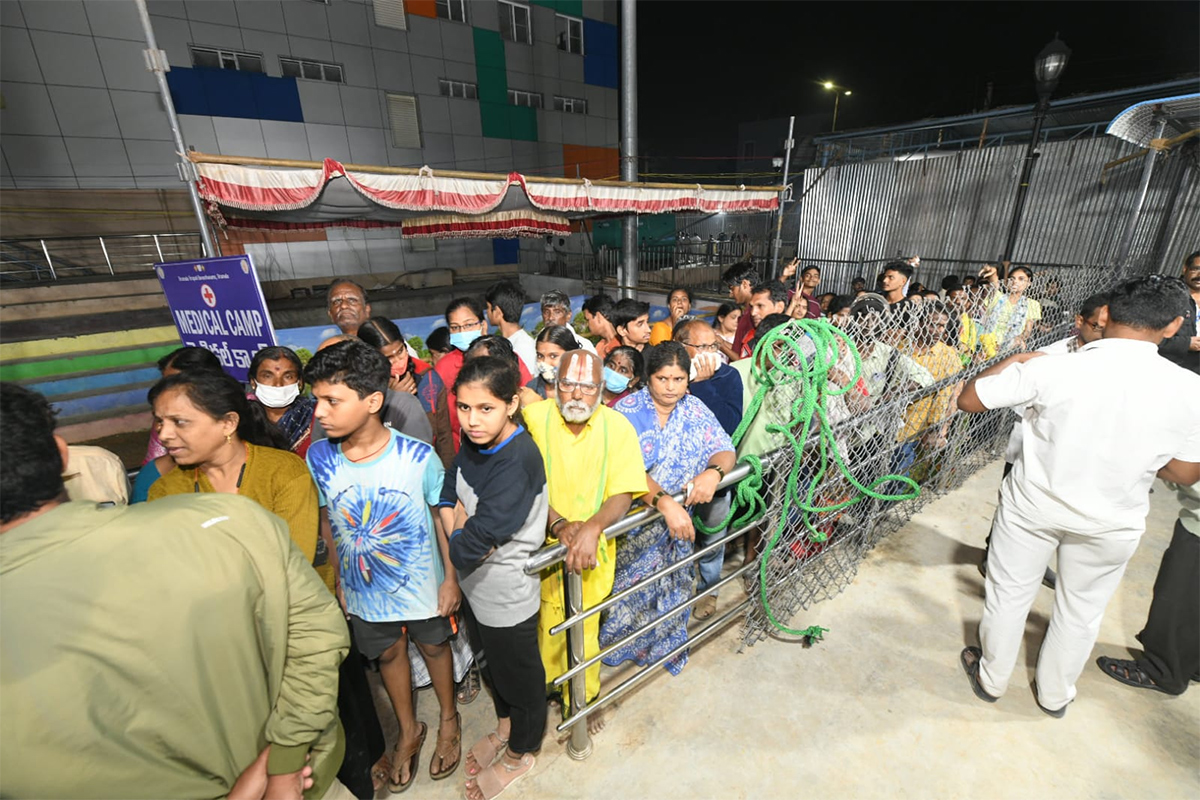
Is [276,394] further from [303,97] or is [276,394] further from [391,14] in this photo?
[391,14]

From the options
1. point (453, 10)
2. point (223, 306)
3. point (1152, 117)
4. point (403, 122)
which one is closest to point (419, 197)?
point (223, 306)

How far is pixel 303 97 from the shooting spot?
1200 centimetres

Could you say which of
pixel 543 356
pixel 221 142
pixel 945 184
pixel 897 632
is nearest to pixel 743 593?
pixel 897 632

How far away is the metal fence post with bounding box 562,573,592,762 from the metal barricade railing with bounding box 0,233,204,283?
10.9m

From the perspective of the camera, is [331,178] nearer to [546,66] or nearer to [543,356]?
[543,356]

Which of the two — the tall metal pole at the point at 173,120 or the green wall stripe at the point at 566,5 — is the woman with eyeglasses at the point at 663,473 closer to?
the tall metal pole at the point at 173,120

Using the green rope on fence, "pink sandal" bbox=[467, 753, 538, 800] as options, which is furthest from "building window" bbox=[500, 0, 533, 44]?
"pink sandal" bbox=[467, 753, 538, 800]

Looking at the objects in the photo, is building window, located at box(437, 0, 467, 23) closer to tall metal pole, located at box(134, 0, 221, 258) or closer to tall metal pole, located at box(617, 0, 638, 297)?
tall metal pole, located at box(617, 0, 638, 297)

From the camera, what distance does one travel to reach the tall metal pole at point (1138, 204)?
666 cm

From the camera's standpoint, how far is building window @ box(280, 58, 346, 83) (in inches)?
462

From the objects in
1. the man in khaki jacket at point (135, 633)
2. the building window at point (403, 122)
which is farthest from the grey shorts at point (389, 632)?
the building window at point (403, 122)

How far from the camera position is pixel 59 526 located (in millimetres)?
876

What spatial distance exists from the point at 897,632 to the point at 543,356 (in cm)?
264

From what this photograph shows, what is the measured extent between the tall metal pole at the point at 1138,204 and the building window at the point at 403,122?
15.2 meters
